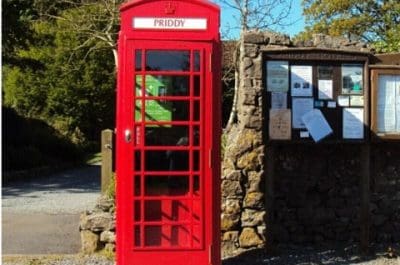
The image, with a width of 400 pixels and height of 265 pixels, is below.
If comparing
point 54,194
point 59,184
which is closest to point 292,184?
point 54,194

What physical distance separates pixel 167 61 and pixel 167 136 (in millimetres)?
701

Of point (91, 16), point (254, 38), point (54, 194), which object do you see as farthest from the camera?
point (91, 16)

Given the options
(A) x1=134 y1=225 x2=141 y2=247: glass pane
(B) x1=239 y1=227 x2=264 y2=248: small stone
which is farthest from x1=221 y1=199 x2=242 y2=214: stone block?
(A) x1=134 y1=225 x2=141 y2=247: glass pane

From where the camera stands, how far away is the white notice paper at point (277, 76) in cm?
752

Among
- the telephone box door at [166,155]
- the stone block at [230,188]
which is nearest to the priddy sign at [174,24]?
the telephone box door at [166,155]

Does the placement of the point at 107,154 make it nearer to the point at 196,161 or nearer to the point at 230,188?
the point at 230,188

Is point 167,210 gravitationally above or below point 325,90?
below

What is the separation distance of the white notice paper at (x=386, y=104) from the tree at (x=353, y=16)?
2784cm

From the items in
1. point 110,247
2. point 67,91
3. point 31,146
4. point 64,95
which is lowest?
point 110,247

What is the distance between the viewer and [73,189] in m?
16.5

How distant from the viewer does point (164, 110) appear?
640cm

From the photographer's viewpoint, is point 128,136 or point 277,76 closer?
point 128,136

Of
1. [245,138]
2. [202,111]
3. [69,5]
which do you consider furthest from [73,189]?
[202,111]

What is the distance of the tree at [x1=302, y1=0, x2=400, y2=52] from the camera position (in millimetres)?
35938
